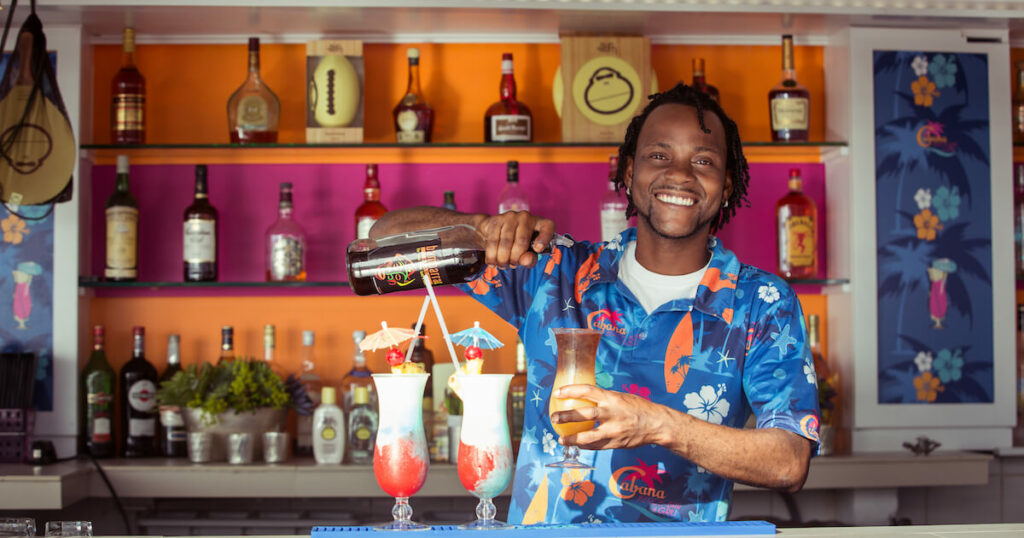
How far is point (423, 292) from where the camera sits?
264cm

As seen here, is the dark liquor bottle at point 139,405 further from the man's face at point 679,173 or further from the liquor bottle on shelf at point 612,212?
the man's face at point 679,173

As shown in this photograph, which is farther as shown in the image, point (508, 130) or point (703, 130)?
point (508, 130)

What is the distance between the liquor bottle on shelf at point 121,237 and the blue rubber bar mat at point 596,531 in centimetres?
153

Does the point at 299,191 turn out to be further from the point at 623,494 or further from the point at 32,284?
the point at 623,494

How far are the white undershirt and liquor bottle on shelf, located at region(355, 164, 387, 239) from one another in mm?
1024

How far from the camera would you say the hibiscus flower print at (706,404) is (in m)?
1.44

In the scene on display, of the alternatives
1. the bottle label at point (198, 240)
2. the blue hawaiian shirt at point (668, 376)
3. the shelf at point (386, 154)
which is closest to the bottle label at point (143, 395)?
the bottle label at point (198, 240)

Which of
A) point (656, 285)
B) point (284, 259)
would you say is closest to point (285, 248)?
point (284, 259)

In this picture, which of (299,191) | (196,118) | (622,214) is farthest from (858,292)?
(196,118)

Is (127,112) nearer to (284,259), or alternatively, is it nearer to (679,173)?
(284,259)

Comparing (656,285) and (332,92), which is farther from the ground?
(332,92)

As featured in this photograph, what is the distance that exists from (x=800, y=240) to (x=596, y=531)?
1603mm

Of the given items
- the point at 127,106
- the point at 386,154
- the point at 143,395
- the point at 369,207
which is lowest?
the point at 143,395

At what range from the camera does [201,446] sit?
229 centimetres
